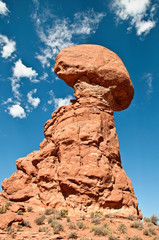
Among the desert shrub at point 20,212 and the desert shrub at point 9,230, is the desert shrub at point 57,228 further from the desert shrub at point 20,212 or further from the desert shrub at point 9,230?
the desert shrub at point 20,212

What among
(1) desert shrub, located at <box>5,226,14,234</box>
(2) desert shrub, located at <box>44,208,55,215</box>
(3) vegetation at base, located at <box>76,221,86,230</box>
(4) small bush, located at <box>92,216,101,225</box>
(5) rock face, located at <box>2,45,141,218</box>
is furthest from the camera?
(5) rock face, located at <box>2,45,141,218</box>

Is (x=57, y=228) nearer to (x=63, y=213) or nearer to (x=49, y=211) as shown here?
(x=63, y=213)

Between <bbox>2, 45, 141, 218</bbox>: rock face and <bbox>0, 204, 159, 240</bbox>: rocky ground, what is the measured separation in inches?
45.5

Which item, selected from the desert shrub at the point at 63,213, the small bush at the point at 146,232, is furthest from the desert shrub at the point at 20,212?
the small bush at the point at 146,232

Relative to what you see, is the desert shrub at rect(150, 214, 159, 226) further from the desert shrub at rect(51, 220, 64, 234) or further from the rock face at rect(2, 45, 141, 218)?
the desert shrub at rect(51, 220, 64, 234)

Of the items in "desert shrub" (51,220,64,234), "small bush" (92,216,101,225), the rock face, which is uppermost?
the rock face

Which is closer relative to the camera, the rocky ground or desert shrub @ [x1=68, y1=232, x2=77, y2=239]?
desert shrub @ [x1=68, y1=232, x2=77, y2=239]

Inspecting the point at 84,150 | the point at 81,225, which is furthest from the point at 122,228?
the point at 84,150

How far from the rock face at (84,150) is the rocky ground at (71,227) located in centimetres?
116

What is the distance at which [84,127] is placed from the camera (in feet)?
52.7

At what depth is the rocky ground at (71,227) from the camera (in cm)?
930

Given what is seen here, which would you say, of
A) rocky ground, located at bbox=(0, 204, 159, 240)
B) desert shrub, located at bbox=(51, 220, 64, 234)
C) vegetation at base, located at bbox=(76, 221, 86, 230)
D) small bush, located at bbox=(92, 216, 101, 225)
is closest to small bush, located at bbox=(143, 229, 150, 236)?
rocky ground, located at bbox=(0, 204, 159, 240)

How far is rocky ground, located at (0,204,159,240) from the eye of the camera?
366 inches

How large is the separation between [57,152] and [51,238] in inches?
318
